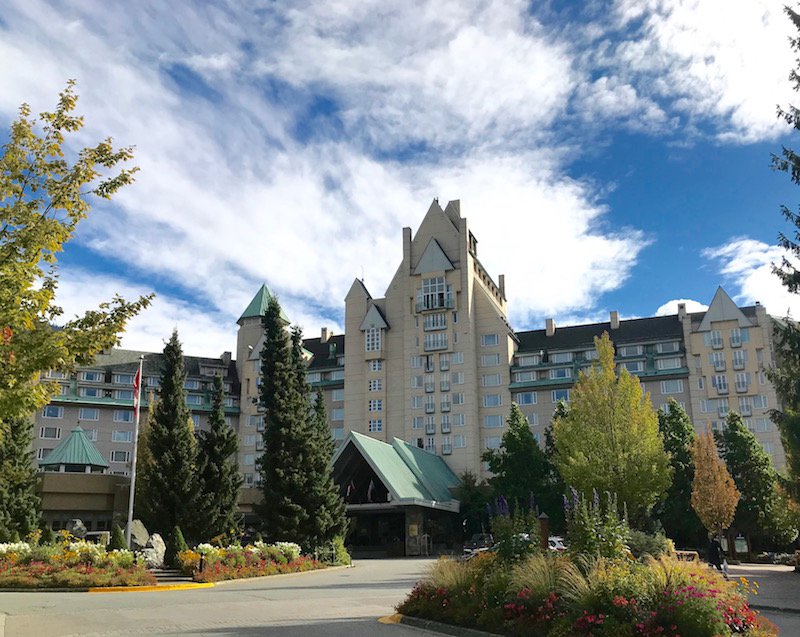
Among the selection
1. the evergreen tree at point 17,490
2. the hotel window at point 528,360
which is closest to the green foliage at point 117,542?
the evergreen tree at point 17,490

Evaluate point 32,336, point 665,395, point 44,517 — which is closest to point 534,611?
point 32,336

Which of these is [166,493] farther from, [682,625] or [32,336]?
[682,625]

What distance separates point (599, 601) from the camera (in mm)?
11859

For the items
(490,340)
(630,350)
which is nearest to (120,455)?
(490,340)

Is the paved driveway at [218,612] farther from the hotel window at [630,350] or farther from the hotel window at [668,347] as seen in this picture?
the hotel window at [630,350]

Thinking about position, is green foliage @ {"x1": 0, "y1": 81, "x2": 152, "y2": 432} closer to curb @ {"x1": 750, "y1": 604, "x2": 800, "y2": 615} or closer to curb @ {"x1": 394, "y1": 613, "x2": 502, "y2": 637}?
curb @ {"x1": 394, "y1": 613, "x2": 502, "y2": 637}

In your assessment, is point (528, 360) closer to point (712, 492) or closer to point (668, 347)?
point (668, 347)

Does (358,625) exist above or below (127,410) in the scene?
below

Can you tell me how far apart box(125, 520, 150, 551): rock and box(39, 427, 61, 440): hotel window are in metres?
54.7

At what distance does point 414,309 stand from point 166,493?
167 feet

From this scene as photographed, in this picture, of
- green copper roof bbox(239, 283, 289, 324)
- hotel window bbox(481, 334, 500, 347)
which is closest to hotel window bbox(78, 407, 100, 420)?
green copper roof bbox(239, 283, 289, 324)

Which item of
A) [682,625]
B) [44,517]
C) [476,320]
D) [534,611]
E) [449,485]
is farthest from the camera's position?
[476,320]

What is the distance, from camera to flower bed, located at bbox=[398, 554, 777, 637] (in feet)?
36.5

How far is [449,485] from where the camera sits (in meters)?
69.6
